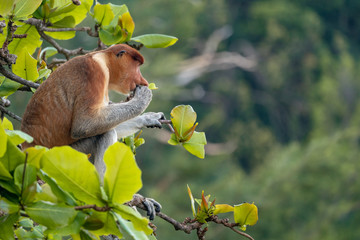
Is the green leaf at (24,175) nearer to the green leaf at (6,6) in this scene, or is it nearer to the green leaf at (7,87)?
the green leaf at (6,6)

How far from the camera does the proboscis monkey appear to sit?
238 centimetres

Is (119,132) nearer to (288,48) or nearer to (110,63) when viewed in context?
(110,63)

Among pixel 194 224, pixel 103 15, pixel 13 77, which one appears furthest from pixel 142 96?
pixel 194 224

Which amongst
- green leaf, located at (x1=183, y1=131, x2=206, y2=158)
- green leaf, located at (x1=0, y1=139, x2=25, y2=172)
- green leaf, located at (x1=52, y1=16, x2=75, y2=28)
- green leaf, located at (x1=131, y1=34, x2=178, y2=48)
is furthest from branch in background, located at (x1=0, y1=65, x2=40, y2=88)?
green leaf, located at (x1=0, y1=139, x2=25, y2=172)

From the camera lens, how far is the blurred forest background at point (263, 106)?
14258 millimetres

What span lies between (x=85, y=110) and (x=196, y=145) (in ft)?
1.89

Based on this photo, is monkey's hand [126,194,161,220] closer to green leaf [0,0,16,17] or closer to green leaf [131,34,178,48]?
green leaf [131,34,178,48]

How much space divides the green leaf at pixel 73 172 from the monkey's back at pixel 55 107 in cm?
88

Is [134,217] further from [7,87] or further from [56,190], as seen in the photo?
[7,87]

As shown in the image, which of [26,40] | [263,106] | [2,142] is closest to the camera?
[2,142]

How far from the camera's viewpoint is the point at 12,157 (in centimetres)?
150

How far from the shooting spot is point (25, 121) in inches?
93.3

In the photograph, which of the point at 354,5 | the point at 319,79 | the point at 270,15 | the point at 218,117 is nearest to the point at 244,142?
the point at 218,117

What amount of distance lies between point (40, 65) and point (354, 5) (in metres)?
29.1
